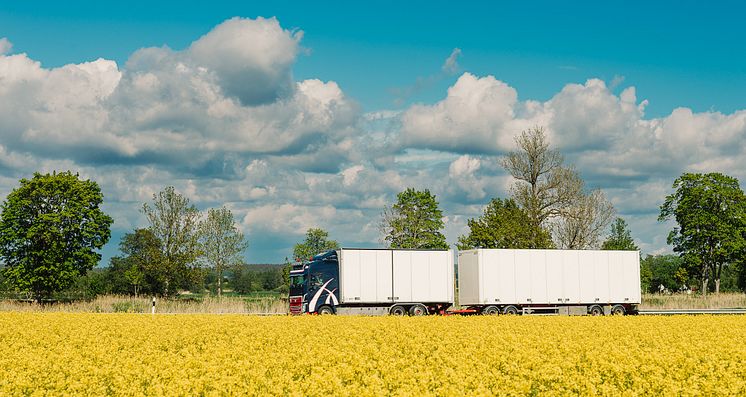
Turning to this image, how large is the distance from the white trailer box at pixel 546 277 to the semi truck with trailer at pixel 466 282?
0.05 meters

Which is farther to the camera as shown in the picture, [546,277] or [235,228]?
[235,228]

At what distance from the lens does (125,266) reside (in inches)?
3445

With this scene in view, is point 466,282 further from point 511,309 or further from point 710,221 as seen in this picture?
point 710,221

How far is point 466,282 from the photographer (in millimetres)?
36625

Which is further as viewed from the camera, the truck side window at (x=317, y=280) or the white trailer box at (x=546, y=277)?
the white trailer box at (x=546, y=277)

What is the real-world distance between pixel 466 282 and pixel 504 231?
15604 millimetres

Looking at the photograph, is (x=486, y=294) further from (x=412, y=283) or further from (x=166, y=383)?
(x=166, y=383)

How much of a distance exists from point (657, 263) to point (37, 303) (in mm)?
113168

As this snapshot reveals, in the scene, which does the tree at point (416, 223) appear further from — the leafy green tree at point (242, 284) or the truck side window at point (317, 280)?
the leafy green tree at point (242, 284)

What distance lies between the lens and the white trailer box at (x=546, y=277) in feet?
117

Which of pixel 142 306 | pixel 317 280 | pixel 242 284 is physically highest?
pixel 317 280

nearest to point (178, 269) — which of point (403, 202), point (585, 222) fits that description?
point (403, 202)

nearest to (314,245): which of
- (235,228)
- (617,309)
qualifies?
(235,228)

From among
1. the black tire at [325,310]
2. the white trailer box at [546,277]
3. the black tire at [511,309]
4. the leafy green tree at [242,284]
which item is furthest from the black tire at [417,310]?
the leafy green tree at [242,284]
